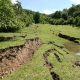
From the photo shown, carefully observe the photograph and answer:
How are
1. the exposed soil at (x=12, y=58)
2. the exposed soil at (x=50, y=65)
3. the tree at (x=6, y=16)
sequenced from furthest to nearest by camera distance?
1. the tree at (x=6, y=16)
2. the exposed soil at (x=12, y=58)
3. the exposed soil at (x=50, y=65)

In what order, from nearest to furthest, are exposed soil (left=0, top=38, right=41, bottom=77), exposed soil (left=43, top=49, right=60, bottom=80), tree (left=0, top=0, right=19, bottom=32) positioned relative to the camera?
exposed soil (left=43, top=49, right=60, bottom=80)
exposed soil (left=0, top=38, right=41, bottom=77)
tree (left=0, top=0, right=19, bottom=32)

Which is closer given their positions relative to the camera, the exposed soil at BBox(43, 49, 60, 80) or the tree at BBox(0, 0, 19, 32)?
the exposed soil at BBox(43, 49, 60, 80)

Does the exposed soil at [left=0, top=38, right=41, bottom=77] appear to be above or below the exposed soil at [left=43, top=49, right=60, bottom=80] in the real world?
above

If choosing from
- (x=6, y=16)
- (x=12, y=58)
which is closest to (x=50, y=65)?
(x=12, y=58)

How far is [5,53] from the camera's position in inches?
1164

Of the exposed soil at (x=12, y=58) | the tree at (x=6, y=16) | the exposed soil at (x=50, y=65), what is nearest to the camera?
the exposed soil at (x=50, y=65)

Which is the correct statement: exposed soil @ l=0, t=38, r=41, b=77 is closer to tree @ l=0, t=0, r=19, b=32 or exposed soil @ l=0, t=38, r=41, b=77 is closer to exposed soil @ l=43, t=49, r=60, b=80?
exposed soil @ l=43, t=49, r=60, b=80

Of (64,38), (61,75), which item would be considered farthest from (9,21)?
(61,75)

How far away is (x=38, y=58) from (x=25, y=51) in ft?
8.01

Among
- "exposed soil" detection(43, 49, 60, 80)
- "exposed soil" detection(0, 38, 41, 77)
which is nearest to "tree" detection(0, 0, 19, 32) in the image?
"exposed soil" detection(43, 49, 60, 80)

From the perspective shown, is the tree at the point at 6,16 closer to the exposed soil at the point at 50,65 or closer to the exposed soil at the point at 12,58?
the exposed soil at the point at 50,65

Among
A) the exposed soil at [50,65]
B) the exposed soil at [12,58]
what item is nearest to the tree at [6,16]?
the exposed soil at [50,65]

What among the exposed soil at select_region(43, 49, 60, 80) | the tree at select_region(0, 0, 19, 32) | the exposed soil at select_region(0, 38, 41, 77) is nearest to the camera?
the exposed soil at select_region(43, 49, 60, 80)

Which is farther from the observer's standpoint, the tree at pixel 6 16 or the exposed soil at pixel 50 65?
the tree at pixel 6 16
